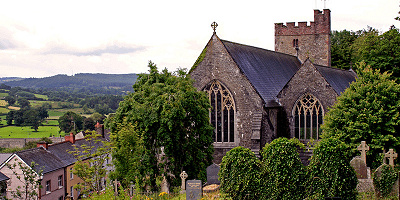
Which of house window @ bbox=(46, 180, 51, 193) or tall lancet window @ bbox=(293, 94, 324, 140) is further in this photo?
house window @ bbox=(46, 180, 51, 193)

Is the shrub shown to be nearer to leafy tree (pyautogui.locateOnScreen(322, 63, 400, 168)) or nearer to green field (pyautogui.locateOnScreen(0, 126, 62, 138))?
leafy tree (pyautogui.locateOnScreen(322, 63, 400, 168))

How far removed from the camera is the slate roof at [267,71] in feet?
96.6

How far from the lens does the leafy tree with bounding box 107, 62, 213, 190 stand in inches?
888

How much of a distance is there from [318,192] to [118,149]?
31.9 feet

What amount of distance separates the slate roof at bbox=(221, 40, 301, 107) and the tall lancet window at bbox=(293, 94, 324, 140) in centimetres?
188

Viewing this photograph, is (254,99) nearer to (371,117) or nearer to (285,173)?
(371,117)

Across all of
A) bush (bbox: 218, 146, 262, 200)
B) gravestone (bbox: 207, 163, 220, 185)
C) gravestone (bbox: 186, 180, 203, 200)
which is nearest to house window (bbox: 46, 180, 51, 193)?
gravestone (bbox: 207, 163, 220, 185)

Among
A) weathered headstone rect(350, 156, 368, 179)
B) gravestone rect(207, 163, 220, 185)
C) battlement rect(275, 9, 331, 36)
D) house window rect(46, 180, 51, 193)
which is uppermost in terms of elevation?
battlement rect(275, 9, 331, 36)

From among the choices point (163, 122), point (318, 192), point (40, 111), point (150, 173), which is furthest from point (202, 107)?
point (40, 111)

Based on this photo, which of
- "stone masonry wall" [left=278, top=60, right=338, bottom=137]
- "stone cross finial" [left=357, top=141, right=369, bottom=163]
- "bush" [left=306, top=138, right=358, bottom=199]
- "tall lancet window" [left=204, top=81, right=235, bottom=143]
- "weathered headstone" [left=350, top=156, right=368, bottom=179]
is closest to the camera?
"bush" [left=306, top=138, right=358, bottom=199]

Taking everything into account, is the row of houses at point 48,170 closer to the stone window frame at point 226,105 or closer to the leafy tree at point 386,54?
the stone window frame at point 226,105

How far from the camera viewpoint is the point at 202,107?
953 inches

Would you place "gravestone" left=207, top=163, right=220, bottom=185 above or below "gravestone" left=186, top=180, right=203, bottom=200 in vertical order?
below

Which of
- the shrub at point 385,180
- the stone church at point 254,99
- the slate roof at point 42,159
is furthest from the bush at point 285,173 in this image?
the slate roof at point 42,159
